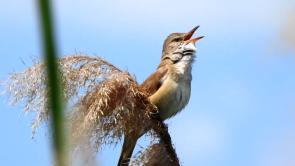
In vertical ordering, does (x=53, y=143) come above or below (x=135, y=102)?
below

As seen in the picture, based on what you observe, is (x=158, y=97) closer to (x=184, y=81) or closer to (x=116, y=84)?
(x=184, y=81)

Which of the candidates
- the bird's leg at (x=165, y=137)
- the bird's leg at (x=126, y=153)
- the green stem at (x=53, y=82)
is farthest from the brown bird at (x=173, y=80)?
the green stem at (x=53, y=82)

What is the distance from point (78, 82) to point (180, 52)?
4261 mm

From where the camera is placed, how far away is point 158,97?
7.13 m

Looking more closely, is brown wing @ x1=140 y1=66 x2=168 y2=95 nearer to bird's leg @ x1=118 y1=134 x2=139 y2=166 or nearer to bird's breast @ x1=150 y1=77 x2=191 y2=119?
bird's breast @ x1=150 y1=77 x2=191 y2=119

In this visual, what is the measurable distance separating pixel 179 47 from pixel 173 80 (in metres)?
0.89

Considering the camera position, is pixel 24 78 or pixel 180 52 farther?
pixel 180 52

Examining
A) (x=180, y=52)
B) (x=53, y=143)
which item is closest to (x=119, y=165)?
(x=180, y=52)

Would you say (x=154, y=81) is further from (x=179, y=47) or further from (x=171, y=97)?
(x=179, y=47)

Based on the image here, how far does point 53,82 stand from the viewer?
0.92 m

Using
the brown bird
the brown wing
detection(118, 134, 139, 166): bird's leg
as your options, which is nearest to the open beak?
the brown bird

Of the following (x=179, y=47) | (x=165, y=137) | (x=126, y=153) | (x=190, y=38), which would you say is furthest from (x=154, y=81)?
(x=165, y=137)

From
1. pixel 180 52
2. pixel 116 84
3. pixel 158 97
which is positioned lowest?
pixel 116 84

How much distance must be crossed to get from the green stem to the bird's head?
699 centimetres
